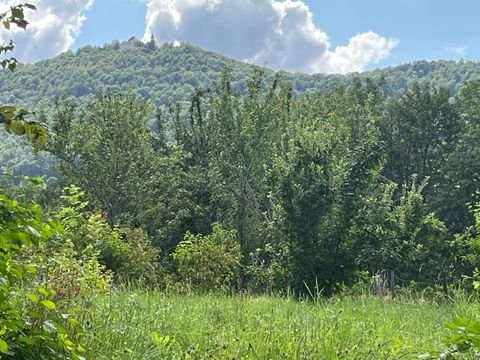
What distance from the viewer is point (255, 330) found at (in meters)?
4.45

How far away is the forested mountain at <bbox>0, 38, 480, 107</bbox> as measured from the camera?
3142 inches

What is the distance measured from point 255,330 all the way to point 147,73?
92.5 meters

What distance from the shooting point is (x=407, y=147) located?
117 ft

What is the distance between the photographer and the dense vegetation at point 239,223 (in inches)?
152

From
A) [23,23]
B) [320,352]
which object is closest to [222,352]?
[320,352]

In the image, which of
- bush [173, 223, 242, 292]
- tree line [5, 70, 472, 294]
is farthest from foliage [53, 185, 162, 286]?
tree line [5, 70, 472, 294]

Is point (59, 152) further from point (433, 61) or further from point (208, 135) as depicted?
point (433, 61)

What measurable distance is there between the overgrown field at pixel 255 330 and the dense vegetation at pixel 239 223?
0.8 inches

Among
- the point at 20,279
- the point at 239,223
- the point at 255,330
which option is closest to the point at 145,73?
the point at 239,223

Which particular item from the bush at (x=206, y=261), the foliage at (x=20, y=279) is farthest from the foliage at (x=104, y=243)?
the foliage at (x=20, y=279)

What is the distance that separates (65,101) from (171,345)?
24.0 m

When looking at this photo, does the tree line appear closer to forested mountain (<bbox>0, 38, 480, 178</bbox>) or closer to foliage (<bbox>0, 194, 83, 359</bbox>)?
foliage (<bbox>0, 194, 83, 359</bbox>)

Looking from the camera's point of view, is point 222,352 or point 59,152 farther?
point 59,152

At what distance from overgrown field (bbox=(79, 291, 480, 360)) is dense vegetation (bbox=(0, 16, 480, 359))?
0.02 m
